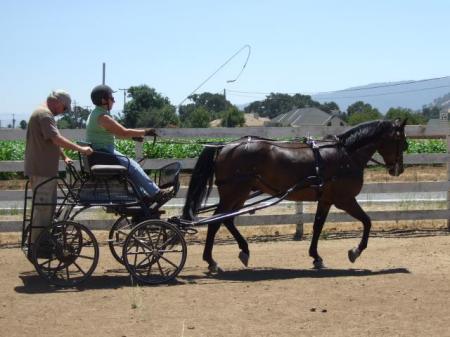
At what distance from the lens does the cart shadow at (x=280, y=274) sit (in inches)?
308

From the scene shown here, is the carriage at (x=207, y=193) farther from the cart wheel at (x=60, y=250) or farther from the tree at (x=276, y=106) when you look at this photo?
the tree at (x=276, y=106)

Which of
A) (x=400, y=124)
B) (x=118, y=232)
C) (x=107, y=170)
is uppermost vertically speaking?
(x=400, y=124)

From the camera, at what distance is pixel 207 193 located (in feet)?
27.3

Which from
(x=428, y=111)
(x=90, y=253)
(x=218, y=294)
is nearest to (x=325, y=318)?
(x=218, y=294)

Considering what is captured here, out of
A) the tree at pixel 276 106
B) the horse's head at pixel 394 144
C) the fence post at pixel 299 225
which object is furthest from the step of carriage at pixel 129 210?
the tree at pixel 276 106

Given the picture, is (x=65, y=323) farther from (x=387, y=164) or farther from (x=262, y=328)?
(x=387, y=164)

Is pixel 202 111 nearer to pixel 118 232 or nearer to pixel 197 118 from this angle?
pixel 197 118

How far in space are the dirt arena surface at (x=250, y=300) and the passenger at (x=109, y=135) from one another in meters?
1.06

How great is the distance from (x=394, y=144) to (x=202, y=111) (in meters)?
35.3

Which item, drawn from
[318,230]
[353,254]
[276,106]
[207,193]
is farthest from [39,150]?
[276,106]

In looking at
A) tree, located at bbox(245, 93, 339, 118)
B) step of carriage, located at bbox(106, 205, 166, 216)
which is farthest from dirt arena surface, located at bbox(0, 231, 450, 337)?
tree, located at bbox(245, 93, 339, 118)

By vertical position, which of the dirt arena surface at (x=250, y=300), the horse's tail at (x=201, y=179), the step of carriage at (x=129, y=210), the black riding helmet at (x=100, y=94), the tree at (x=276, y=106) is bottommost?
the dirt arena surface at (x=250, y=300)

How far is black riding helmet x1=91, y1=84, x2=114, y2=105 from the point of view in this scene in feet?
24.6

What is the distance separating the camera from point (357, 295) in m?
6.83
